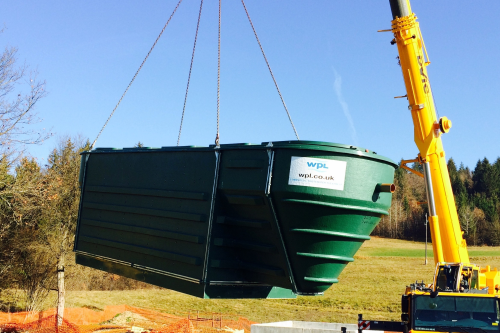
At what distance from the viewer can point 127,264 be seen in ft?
25.9

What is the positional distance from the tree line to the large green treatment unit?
5338 centimetres

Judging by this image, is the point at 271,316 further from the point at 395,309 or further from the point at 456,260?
the point at 456,260

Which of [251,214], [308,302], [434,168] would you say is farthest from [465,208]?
[251,214]

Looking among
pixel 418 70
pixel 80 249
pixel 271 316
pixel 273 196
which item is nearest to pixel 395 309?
pixel 271 316

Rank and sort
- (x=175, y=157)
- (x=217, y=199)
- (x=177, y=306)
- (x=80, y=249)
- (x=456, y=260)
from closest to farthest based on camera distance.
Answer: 1. (x=217, y=199)
2. (x=175, y=157)
3. (x=80, y=249)
4. (x=456, y=260)
5. (x=177, y=306)

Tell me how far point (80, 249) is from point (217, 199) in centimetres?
392

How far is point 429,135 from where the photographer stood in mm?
11906

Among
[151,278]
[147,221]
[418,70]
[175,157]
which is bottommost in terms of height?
[151,278]

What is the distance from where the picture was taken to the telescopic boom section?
11434 mm

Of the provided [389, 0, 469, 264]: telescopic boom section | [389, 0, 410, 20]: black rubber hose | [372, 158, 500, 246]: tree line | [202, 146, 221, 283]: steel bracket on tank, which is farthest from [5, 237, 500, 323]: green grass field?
[372, 158, 500, 246]: tree line

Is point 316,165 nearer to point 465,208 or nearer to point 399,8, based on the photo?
point 399,8

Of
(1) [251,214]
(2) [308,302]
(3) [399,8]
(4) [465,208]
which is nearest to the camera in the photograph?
(1) [251,214]

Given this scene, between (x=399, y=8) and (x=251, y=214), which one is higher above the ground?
(x=399, y=8)

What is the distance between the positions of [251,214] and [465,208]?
2628 inches
